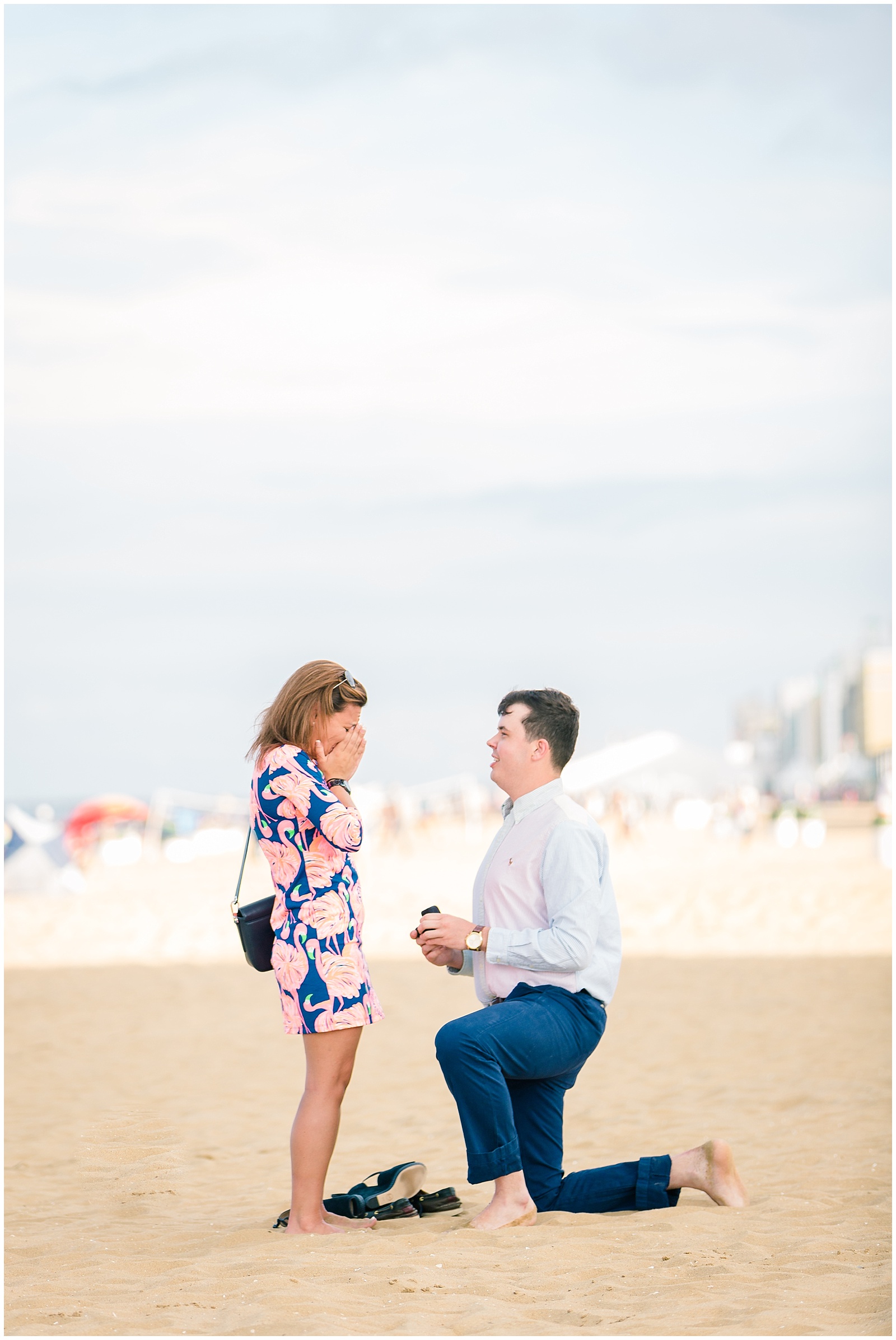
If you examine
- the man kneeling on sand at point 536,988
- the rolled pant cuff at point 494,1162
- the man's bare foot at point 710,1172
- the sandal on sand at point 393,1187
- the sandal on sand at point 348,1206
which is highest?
the man kneeling on sand at point 536,988

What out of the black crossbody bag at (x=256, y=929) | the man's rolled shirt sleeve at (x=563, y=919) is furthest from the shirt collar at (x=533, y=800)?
the black crossbody bag at (x=256, y=929)

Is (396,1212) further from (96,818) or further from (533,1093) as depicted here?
(96,818)

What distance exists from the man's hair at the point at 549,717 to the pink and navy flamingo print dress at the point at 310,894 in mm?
570

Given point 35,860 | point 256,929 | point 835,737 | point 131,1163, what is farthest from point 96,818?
point 835,737

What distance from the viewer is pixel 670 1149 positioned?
5562 mm

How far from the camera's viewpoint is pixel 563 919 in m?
3.73

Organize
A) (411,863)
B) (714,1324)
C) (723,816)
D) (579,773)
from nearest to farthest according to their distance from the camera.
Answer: (714,1324), (411,863), (723,816), (579,773)

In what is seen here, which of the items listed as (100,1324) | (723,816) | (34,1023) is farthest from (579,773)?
(100,1324)

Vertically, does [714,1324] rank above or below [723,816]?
below

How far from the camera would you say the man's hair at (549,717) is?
3.91 metres

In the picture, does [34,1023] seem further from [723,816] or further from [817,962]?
[723,816]

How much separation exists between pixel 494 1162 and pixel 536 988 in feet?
1.60

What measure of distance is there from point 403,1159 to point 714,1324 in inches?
109

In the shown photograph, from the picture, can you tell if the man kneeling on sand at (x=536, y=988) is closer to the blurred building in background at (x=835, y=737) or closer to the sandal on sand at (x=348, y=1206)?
the sandal on sand at (x=348, y=1206)
